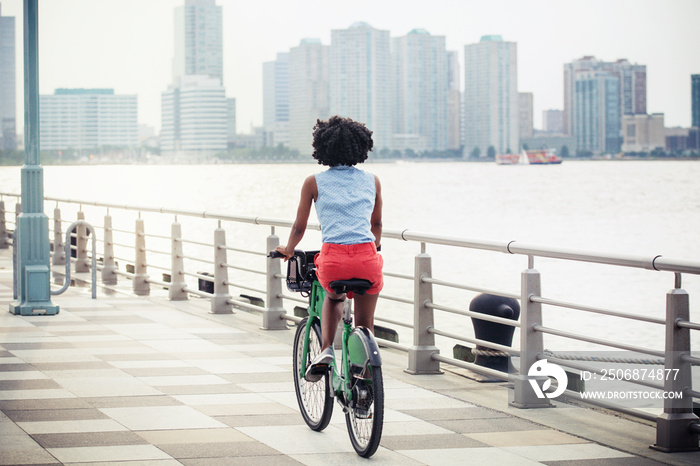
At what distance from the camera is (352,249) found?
211 inches

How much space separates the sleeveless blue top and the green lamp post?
6262 mm

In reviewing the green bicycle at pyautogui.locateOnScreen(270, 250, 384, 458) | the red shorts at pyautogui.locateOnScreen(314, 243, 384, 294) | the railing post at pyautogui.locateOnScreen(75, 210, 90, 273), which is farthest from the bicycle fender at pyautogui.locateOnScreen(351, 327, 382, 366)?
the railing post at pyautogui.locateOnScreen(75, 210, 90, 273)

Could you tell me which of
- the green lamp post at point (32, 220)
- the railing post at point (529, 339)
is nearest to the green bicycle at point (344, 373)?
the railing post at point (529, 339)

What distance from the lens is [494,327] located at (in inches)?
363

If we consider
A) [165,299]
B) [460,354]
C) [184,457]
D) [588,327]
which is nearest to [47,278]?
[165,299]

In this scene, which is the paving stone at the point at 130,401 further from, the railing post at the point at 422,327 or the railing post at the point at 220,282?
the railing post at the point at 220,282

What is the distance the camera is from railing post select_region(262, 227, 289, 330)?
34.2 ft

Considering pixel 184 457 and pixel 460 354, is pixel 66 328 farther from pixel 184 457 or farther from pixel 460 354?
pixel 184 457

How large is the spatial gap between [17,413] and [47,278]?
5124 mm

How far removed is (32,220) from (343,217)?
663cm

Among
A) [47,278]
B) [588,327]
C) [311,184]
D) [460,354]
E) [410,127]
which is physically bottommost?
[588,327]

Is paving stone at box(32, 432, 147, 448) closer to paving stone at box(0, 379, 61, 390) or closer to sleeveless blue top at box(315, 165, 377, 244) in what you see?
paving stone at box(0, 379, 61, 390)

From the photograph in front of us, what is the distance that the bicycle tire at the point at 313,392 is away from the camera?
5832mm

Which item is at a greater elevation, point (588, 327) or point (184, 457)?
point (184, 457)
